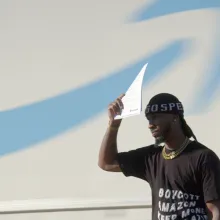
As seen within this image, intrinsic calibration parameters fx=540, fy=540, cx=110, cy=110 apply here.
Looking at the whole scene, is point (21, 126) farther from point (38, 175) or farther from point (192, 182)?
point (192, 182)

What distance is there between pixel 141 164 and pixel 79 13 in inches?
50.6

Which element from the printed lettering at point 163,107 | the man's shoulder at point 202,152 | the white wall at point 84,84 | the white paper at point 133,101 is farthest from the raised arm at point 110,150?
the white wall at point 84,84

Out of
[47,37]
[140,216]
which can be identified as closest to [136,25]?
[47,37]

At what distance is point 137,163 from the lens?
2139mm

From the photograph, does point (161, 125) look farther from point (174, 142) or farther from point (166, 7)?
point (166, 7)

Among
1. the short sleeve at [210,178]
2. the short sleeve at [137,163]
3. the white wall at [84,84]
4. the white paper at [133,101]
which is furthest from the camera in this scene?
the white wall at [84,84]

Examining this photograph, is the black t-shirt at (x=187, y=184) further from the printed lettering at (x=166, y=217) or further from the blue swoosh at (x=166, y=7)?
the blue swoosh at (x=166, y=7)

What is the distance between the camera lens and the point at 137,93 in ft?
6.59

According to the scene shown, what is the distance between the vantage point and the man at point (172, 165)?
188 cm

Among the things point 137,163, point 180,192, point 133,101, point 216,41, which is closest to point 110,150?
point 137,163

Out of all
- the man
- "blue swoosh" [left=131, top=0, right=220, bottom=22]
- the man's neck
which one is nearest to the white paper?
the man

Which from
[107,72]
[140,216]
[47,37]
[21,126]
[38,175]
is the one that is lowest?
[140,216]

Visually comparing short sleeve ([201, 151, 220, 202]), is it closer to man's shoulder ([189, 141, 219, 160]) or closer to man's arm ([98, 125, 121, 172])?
man's shoulder ([189, 141, 219, 160])

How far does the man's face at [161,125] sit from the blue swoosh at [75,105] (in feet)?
3.38
